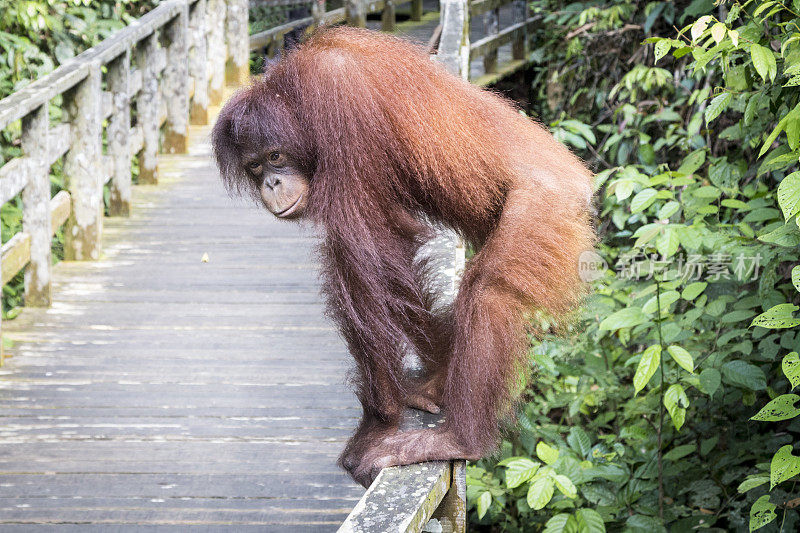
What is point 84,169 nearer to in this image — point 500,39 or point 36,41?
point 36,41

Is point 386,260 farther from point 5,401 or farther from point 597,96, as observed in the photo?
point 597,96

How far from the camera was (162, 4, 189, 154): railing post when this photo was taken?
5602 mm

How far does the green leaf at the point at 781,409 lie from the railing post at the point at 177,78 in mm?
4240

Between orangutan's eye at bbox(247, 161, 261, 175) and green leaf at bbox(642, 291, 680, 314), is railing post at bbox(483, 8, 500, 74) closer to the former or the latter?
green leaf at bbox(642, 291, 680, 314)

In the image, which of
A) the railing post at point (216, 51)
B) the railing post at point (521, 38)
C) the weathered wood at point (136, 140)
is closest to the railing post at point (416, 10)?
the railing post at point (521, 38)

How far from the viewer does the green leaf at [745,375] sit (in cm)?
259

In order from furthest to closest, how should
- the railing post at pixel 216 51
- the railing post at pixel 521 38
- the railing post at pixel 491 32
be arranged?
the railing post at pixel 521 38 → the railing post at pixel 491 32 → the railing post at pixel 216 51

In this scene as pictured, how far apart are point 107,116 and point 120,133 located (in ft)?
0.42

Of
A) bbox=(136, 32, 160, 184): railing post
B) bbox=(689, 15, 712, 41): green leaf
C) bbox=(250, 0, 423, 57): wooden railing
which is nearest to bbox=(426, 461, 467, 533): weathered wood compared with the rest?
bbox=(689, 15, 712, 41): green leaf

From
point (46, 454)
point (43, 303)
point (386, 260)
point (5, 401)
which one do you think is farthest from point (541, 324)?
point (43, 303)

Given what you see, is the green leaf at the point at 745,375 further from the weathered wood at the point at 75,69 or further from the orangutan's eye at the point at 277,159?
the weathered wood at the point at 75,69

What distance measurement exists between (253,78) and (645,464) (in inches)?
73.2

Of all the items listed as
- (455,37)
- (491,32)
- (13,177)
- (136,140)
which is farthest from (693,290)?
(491,32)

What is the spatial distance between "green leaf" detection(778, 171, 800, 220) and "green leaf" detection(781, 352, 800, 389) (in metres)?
0.30
